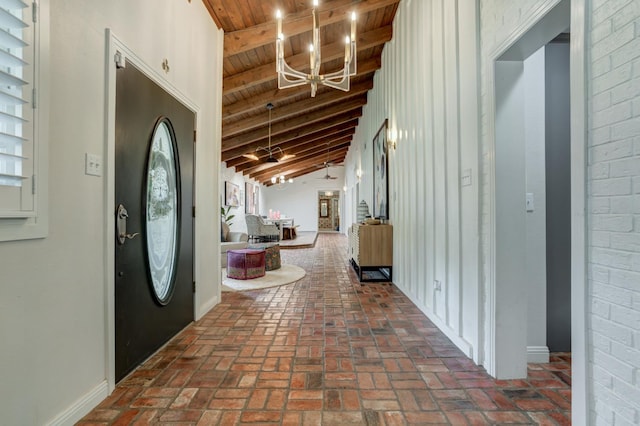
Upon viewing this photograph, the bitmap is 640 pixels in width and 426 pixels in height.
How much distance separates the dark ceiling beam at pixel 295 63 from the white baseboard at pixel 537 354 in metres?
4.14

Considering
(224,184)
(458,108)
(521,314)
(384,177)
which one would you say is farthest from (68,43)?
(224,184)

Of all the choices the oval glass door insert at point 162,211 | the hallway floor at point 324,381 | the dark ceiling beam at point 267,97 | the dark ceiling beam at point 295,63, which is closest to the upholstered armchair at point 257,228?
the dark ceiling beam at point 267,97

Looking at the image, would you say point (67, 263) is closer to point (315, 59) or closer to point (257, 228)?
point (315, 59)

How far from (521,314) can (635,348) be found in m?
0.84

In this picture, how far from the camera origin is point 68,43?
1.44m

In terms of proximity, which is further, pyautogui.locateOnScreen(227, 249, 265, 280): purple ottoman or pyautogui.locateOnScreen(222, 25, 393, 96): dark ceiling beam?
pyautogui.locateOnScreen(227, 249, 265, 280): purple ottoman

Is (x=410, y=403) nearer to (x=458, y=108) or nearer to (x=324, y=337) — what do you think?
(x=324, y=337)

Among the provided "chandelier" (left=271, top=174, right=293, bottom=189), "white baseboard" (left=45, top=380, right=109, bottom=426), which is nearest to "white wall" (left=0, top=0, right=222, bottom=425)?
"white baseboard" (left=45, top=380, right=109, bottom=426)

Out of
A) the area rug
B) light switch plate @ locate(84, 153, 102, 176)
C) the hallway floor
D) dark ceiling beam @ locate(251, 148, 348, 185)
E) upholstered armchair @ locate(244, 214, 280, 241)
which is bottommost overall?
the hallway floor

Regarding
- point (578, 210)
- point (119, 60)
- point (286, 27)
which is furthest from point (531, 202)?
point (286, 27)

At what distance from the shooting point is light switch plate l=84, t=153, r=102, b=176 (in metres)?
1.56

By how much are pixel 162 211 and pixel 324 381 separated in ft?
5.53

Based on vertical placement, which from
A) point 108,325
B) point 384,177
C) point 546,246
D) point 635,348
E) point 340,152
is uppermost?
point 340,152

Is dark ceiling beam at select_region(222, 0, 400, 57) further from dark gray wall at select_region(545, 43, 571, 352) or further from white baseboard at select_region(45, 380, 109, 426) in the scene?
white baseboard at select_region(45, 380, 109, 426)
